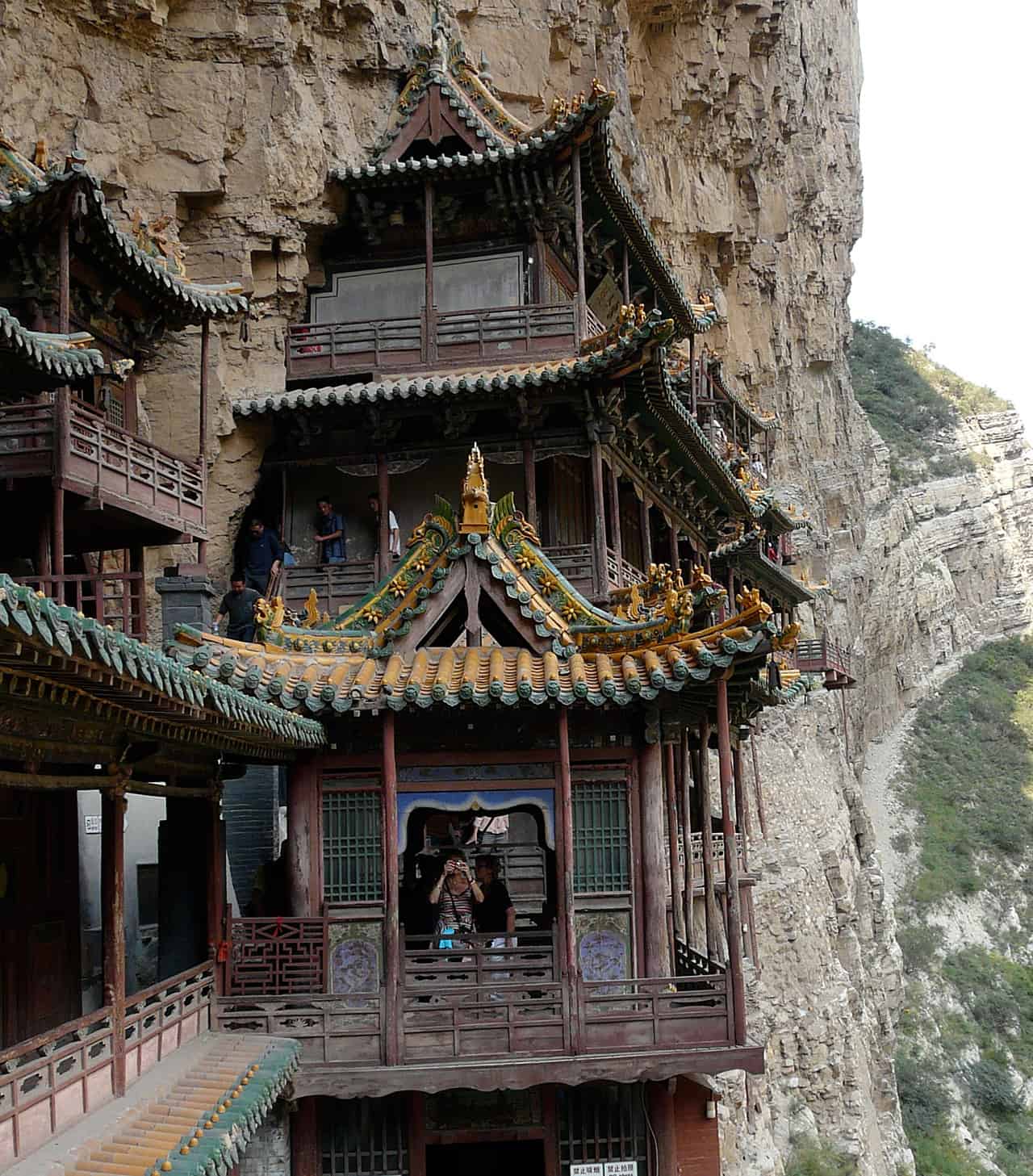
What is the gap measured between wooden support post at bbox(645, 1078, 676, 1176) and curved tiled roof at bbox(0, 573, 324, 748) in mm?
4503

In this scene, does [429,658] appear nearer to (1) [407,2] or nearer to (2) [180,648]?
(2) [180,648]

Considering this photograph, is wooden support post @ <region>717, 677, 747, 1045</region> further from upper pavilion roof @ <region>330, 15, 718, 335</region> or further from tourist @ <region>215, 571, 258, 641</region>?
upper pavilion roof @ <region>330, 15, 718, 335</region>

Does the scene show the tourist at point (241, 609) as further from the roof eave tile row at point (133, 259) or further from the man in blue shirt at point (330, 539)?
the roof eave tile row at point (133, 259)

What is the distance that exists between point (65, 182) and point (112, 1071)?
9.09 m

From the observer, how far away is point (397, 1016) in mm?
10594

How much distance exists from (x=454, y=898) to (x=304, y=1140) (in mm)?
2393

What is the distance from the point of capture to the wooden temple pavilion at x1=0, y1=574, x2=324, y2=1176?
262 inches

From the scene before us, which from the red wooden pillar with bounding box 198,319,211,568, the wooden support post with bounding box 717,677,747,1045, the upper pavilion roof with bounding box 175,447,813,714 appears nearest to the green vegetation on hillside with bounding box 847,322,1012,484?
the red wooden pillar with bounding box 198,319,211,568

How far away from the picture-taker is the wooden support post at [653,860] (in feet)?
37.8

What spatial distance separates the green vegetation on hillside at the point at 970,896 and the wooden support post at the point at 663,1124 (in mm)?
26032

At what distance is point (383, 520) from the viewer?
17203 mm

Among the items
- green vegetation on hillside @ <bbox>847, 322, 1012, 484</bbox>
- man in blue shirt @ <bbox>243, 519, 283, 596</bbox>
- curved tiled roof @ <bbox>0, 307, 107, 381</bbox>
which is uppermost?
green vegetation on hillside @ <bbox>847, 322, 1012, 484</bbox>

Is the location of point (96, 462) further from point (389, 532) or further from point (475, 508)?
point (475, 508)

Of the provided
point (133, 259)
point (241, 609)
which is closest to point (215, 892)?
point (241, 609)
